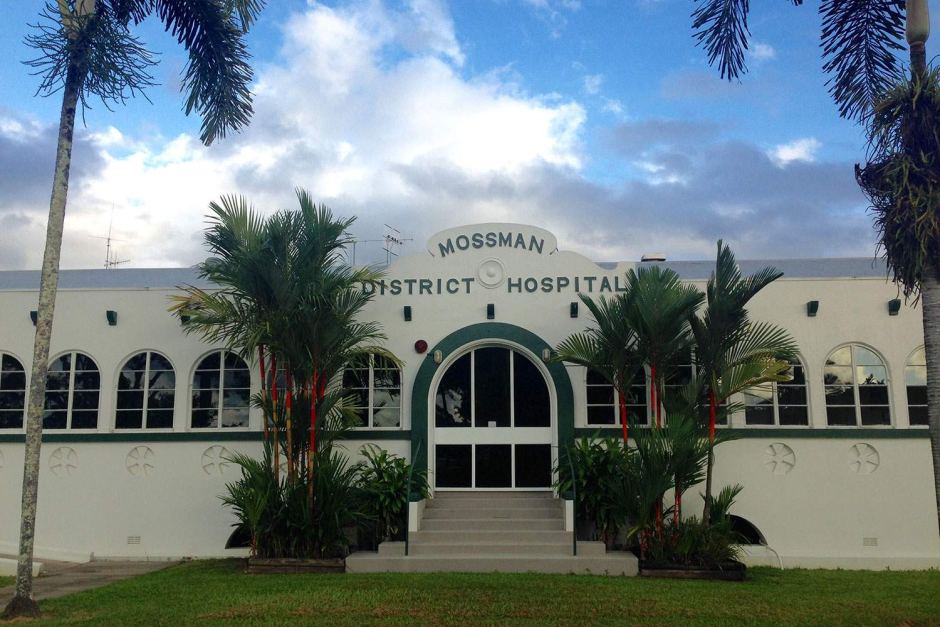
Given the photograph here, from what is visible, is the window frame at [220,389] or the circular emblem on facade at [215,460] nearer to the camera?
the circular emblem on facade at [215,460]

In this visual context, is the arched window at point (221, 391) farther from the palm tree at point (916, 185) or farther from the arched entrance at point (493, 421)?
the palm tree at point (916, 185)

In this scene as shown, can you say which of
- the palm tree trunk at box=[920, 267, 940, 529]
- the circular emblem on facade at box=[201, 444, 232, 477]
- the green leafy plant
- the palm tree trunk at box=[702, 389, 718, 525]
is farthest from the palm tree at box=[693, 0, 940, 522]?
the circular emblem on facade at box=[201, 444, 232, 477]

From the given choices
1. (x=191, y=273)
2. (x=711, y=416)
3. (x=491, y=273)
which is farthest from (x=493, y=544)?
(x=191, y=273)

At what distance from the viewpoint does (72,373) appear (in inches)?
623

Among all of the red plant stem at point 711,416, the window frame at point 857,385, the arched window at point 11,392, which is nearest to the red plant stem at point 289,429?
the arched window at point 11,392

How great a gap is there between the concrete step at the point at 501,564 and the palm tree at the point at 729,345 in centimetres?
156

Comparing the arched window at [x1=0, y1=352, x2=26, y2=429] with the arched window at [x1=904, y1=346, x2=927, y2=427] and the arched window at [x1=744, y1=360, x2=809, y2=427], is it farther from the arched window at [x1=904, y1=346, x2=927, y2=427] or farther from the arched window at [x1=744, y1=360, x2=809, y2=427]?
the arched window at [x1=904, y1=346, x2=927, y2=427]

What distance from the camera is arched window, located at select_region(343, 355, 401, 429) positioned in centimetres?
1518

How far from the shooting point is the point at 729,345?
13.0 metres

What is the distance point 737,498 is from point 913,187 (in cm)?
708

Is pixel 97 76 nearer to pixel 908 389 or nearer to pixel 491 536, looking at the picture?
pixel 491 536

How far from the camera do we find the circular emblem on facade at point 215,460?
15179 mm

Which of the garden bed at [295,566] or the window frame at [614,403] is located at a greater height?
the window frame at [614,403]

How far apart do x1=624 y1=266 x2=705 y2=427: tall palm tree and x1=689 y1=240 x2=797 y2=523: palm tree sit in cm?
27
